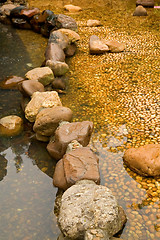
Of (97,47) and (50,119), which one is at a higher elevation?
(50,119)

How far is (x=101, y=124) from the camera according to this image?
4.25m

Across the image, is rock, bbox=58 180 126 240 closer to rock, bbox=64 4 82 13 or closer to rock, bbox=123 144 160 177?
rock, bbox=123 144 160 177

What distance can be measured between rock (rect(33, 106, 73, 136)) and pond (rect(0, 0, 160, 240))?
234 millimetres

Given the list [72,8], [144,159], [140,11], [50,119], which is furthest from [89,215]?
[72,8]

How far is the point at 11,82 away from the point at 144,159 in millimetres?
2987

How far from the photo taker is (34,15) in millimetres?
8148

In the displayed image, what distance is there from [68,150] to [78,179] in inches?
21.6

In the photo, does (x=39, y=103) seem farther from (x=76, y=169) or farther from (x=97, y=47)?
(x=97, y=47)

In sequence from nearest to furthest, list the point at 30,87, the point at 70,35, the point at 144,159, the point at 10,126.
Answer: the point at 144,159 → the point at 10,126 → the point at 30,87 → the point at 70,35

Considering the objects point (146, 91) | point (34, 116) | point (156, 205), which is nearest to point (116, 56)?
point (146, 91)

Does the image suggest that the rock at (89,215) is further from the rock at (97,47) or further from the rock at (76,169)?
the rock at (97,47)

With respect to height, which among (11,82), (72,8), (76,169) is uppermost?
(76,169)

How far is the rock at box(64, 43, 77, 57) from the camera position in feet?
20.9

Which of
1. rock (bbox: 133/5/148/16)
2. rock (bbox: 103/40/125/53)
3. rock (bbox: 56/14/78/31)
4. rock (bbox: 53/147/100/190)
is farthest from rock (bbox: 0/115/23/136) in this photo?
rock (bbox: 133/5/148/16)
